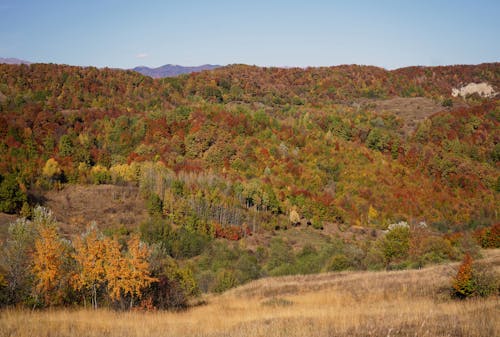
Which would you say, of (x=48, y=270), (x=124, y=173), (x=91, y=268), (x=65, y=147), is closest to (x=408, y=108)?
(x=124, y=173)

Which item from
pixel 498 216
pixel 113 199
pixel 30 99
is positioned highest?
pixel 30 99

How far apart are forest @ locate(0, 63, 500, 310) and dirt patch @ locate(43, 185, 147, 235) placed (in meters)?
1.70

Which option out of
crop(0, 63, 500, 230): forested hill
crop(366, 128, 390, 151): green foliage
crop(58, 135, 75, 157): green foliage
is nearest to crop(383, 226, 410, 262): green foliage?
crop(0, 63, 500, 230): forested hill

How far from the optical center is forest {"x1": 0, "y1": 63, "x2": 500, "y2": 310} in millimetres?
60750

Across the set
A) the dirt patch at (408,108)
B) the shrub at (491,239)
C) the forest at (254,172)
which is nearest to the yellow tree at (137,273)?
the forest at (254,172)

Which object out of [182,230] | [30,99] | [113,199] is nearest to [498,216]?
[182,230]

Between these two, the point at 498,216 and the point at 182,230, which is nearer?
the point at 182,230

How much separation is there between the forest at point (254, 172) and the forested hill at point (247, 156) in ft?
1.37

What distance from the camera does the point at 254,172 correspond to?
11156 centimetres

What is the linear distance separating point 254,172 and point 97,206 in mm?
41841

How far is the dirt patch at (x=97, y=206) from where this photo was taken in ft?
250

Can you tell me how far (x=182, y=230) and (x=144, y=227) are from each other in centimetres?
723

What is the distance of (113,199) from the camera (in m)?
88.4

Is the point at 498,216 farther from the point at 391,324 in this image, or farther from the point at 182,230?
the point at 391,324
